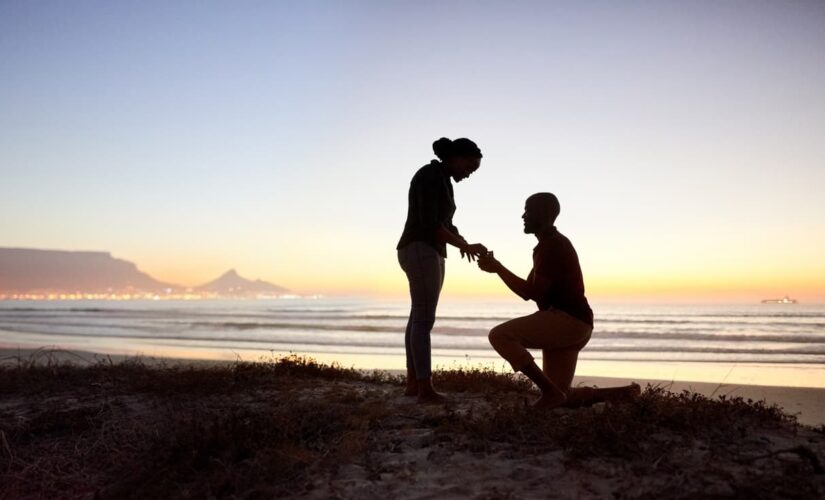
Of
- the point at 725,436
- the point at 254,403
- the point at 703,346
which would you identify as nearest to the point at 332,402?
the point at 254,403

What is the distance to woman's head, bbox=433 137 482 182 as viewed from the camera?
5934 millimetres

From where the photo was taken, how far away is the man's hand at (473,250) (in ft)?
17.7

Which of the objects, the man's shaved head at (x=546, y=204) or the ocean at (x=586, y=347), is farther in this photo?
the ocean at (x=586, y=347)

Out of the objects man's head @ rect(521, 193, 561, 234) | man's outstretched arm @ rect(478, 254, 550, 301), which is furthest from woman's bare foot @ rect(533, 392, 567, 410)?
man's head @ rect(521, 193, 561, 234)

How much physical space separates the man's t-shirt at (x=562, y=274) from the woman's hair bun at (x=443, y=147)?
140 centimetres

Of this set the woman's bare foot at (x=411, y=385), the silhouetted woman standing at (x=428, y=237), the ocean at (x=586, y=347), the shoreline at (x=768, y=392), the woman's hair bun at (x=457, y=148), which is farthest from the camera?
the ocean at (x=586, y=347)

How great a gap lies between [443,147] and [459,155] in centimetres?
19

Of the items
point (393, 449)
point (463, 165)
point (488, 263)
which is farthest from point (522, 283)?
point (393, 449)

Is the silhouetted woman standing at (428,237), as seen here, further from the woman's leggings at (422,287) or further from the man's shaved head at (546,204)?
the man's shaved head at (546,204)

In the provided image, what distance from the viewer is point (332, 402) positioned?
604cm

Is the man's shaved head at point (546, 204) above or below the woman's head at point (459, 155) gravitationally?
below

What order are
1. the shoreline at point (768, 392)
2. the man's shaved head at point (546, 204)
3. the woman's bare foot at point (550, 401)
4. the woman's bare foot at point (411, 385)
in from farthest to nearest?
the shoreline at point (768, 392) → the woman's bare foot at point (411, 385) → the man's shaved head at point (546, 204) → the woman's bare foot at point (550, 401)

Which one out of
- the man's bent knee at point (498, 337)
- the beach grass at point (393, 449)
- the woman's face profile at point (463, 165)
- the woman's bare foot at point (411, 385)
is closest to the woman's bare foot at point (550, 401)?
the beach grass at point (393, 449)

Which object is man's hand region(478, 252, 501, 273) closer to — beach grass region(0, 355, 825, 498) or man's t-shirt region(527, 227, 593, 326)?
man's t-shirt region(527, 227, 593, 326)
